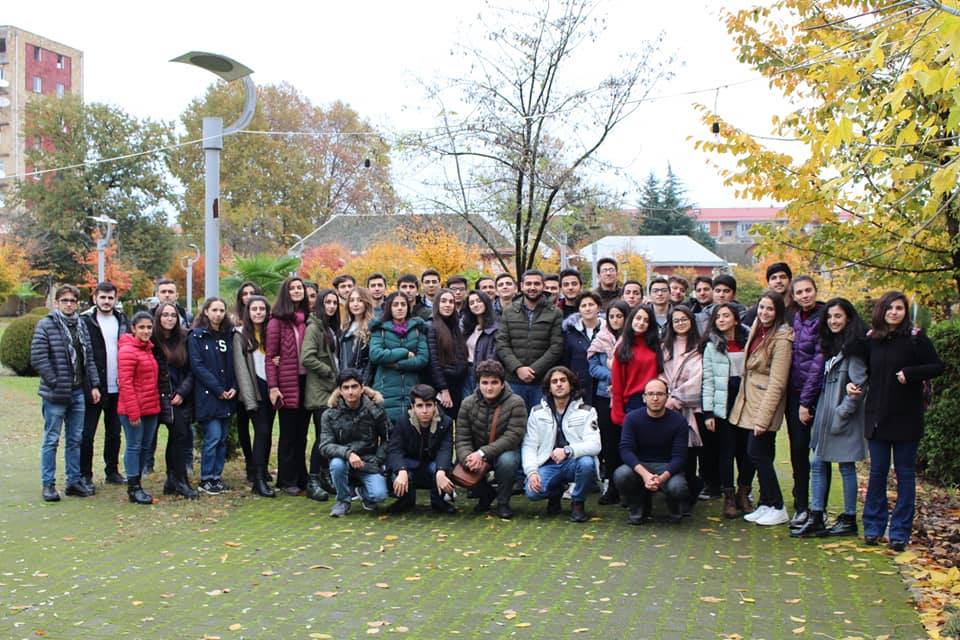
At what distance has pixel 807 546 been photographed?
782 centimetres

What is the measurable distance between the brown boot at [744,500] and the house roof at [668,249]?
2639 inches

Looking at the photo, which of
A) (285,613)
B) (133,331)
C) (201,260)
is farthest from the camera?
(201,260)

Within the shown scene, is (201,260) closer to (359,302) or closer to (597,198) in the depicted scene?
(597,198)

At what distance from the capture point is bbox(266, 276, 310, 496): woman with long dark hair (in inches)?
388

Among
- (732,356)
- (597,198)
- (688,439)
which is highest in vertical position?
(597,198)

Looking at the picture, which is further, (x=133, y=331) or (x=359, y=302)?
(x=359, y=302)

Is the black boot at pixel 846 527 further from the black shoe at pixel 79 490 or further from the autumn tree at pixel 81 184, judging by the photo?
the autumn tree at pixel 81 184

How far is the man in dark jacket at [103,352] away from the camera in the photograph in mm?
9719

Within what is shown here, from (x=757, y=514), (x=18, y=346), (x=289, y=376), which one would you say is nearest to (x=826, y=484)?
(x=757, y=514)

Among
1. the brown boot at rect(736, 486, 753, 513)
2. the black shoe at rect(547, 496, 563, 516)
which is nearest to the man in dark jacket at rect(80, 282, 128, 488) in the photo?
the black shoe at rect(547, 496, 563, 516)

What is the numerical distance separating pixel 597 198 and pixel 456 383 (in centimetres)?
861

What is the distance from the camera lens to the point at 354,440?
9180 mm

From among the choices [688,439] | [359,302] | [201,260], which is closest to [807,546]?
[688,439]

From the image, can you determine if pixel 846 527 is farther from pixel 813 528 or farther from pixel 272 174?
pixel 272 174
